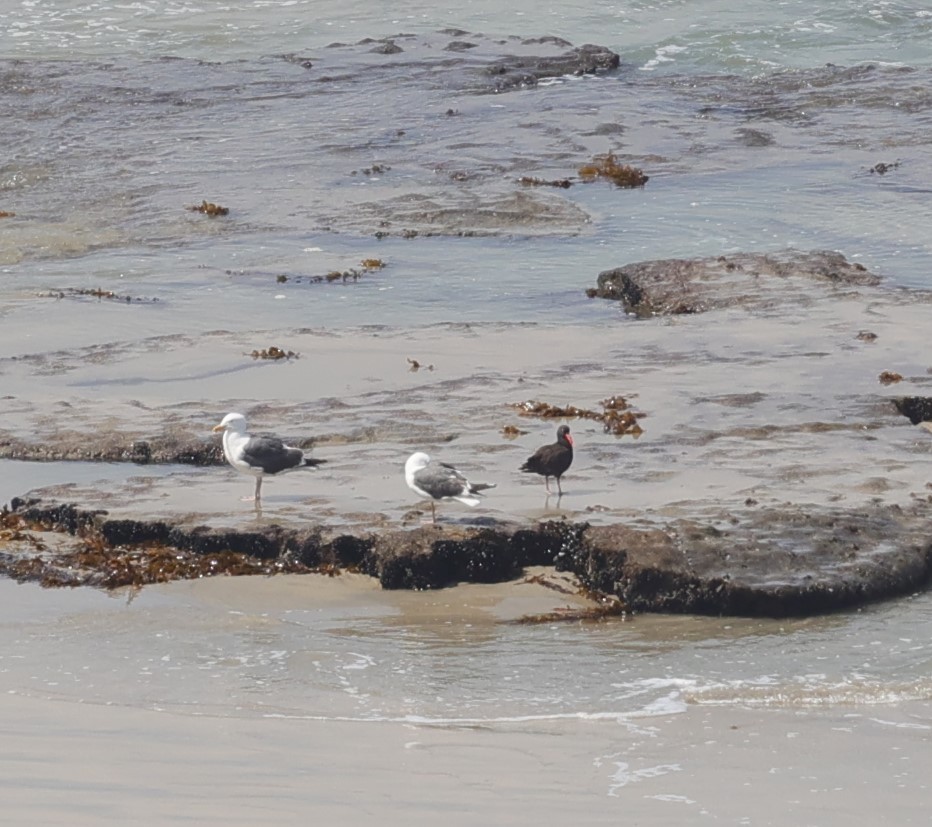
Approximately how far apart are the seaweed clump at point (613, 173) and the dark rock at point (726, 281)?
443cm

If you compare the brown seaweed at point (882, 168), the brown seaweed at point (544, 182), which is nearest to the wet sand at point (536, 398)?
the brown seaweed at point (544, 182)

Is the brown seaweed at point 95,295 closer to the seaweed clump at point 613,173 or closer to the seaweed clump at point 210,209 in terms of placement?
the seaweed clump at point 210,209

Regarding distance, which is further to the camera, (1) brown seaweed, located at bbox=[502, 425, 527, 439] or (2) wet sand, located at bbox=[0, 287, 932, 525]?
(1) brown seaweed, located at bbox=[502, 425, 527, 439]

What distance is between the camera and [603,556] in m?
8.32

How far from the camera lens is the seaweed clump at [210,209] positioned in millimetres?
19062

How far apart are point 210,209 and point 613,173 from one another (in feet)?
17.7

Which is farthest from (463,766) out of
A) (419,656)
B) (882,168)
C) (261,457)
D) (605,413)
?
(882,168)

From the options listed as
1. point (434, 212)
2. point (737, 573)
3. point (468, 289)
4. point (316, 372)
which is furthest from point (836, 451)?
point (434, 212)

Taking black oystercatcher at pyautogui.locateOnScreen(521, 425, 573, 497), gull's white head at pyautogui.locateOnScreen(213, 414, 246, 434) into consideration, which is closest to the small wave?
black oystercatcher at pyautogui.locateOnScreen(521, 425, 573, 497)

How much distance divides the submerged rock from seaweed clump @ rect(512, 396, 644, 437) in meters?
2.03

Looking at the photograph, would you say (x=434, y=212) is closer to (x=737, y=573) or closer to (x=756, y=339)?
(x=756, y=339)

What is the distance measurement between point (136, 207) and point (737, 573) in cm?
1318

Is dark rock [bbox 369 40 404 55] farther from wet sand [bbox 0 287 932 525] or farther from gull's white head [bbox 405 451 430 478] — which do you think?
gull's white head [bbox 405 451 430 478]

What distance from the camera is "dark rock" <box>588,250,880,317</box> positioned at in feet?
48.2
